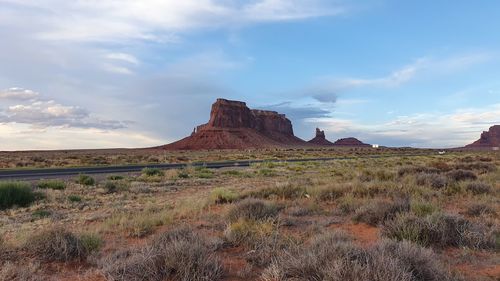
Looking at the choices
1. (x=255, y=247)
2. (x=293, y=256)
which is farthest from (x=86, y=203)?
(x=293, y=256)

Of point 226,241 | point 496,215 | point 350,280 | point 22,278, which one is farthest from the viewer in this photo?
point 496,215

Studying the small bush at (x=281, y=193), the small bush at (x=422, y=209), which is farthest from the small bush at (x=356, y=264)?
the small bush at (x=281, y=193)

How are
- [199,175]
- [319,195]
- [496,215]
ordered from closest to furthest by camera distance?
1. [496,215]
2. [319,195]
3. [199,175]

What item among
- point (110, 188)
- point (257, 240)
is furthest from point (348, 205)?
point (110, 188)

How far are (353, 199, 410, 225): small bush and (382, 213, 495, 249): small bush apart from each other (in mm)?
1056

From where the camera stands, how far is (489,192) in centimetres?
1441

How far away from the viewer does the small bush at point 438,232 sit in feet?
24.8

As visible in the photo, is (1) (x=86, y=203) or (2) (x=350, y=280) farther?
(1) (x=86, y=203)

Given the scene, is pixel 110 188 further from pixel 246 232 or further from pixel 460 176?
pixel 460 176

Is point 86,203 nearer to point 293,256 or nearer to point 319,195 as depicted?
point 319,195

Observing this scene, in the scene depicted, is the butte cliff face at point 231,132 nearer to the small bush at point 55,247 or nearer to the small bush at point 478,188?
the small bush at point 478,188

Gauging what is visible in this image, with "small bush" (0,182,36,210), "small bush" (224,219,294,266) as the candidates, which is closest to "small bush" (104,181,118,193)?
"small bush" (0,182,36,210)

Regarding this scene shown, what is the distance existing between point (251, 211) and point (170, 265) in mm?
4220

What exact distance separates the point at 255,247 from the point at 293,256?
1.35 metres
